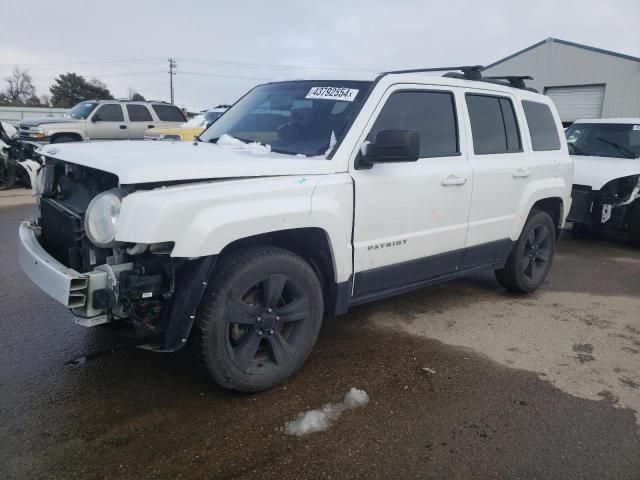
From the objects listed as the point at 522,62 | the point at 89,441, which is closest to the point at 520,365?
the point at 89,441

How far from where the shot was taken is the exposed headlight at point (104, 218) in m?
2.68

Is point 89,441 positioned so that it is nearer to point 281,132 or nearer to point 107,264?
Result: point 107,264

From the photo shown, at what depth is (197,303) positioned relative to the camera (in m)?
2.79

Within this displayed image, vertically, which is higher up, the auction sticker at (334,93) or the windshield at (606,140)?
the auction sticker at (334,93)

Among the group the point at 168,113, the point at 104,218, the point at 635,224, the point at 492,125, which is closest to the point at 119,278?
the point at 104,218

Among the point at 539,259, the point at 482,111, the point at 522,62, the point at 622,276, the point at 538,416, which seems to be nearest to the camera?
the point at 538,416

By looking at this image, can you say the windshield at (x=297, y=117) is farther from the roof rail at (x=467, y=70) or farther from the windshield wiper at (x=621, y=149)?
the windshield wiper at (x=621, y=149)

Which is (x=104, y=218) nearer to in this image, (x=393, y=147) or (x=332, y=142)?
(x=332, y=142)

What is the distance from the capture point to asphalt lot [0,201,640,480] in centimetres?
266

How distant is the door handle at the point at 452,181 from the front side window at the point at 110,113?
47.7 ft

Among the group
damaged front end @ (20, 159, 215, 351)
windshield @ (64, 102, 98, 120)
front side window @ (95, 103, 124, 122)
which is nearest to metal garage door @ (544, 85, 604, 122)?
front side window @ (95, 103, 124, 122)

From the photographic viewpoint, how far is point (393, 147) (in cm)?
330

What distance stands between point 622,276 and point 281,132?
4.87m

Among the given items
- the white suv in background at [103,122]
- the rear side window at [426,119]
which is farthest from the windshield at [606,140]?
the white suv in background at [103,122]
